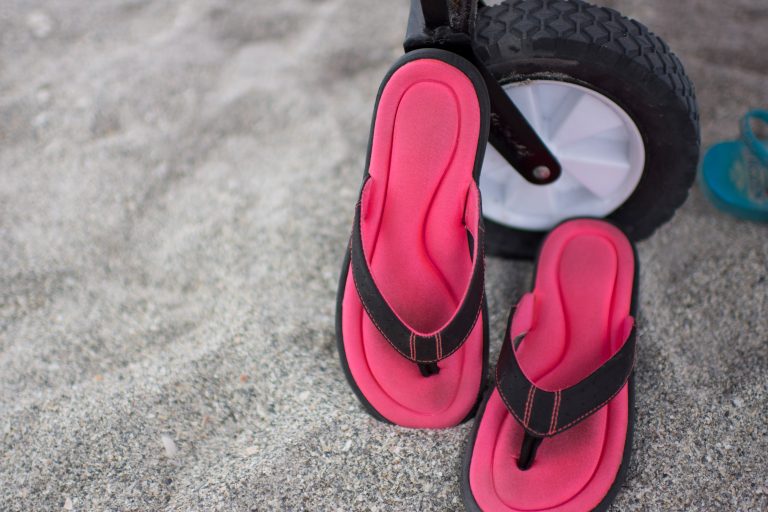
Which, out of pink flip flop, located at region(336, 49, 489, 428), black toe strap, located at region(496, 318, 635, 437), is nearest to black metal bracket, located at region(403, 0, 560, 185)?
pink flip flop, located at region(336, 49, 489, 428)

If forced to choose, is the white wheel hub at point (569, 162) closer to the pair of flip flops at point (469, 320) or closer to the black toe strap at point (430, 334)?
the pair of flip flops at point (469, 320)

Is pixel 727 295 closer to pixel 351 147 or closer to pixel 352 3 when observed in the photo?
pixel 351 147

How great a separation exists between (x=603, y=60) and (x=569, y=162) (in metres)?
0.21

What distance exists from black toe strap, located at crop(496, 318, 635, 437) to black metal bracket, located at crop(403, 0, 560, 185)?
0.37 m

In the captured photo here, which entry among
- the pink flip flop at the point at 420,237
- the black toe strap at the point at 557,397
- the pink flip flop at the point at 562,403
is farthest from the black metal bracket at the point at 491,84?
the black toe strap at the point at 557,397

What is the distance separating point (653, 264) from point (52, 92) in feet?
4.99

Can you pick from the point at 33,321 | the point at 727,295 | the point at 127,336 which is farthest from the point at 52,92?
the point at 727,295

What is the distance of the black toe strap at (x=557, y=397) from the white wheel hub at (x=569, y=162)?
379mm

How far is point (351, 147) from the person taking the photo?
1495 millimetres

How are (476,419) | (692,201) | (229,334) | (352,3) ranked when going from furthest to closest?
(352,3)
(692,201)
(229,334)
(476,419)

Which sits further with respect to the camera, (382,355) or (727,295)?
(727,295)

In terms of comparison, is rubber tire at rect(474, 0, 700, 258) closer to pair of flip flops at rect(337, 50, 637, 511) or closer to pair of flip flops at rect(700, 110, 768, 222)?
pair of flip flops at rect(337, 50, 637, 511)

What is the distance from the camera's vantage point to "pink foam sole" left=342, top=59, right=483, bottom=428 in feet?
3.28

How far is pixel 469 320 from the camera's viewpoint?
35.4 inches
